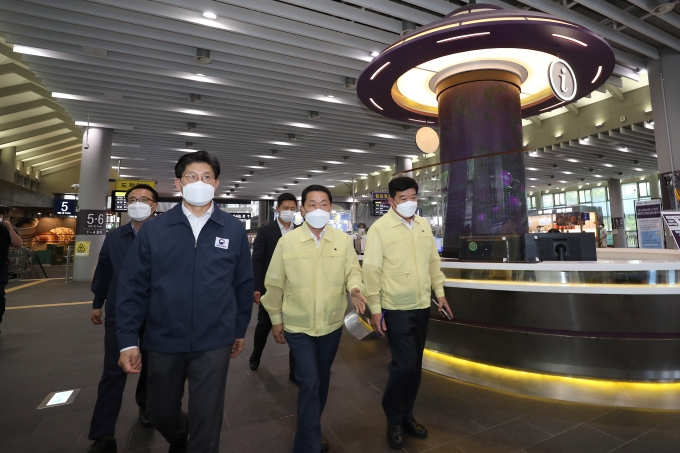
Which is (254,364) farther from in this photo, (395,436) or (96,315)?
(395,436)

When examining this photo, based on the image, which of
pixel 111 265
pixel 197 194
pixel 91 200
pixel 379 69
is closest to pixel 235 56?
pixel 379 69

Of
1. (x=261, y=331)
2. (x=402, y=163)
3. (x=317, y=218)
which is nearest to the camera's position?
(x=317, y=218)

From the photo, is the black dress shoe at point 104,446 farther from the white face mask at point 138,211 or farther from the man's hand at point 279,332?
the white face mask at point 138,211

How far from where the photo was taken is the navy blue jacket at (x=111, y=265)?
85.3 inches

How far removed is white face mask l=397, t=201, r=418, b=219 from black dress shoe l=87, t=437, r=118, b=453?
2.33 metres

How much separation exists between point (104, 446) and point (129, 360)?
1.12 meters

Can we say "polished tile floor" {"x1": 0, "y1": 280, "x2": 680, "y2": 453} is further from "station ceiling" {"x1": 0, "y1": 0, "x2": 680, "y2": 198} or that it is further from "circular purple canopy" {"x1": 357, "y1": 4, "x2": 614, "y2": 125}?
"station ceiling" {"x1": 0, "y1": 0, "x2": 680, "y2": 198}

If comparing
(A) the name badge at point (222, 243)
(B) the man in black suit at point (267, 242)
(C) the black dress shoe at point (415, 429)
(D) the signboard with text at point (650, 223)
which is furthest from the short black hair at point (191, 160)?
(D) the signboard with text at point (650, 223)

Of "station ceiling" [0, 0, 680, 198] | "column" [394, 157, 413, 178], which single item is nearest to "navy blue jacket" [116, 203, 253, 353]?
"station ceiling" [0, 0, 680, 198]

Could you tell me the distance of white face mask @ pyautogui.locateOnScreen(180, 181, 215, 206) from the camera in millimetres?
1650

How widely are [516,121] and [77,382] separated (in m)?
6.61

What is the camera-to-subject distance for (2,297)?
14.8 feet

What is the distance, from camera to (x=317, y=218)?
2082 mm

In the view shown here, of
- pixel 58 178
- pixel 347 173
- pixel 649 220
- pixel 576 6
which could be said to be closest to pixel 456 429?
pixel 576 6
